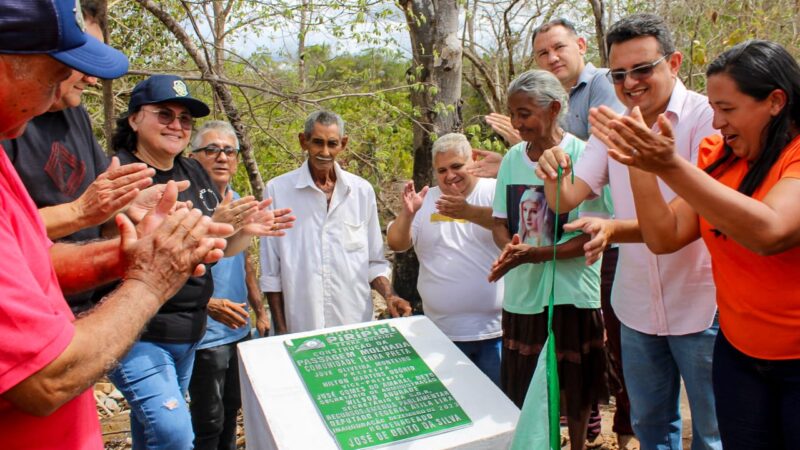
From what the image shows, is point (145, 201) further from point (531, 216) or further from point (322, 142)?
point (531, 216)

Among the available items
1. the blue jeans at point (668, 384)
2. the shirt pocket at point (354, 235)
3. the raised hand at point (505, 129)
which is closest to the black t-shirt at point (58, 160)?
the shirt pocket at point (354, 235)

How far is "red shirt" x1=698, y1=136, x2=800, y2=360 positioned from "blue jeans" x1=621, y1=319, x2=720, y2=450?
14.2 inches

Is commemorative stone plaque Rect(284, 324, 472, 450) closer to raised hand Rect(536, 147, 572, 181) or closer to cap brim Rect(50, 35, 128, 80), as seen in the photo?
raised hand Rect(536, 147, 572, 181)

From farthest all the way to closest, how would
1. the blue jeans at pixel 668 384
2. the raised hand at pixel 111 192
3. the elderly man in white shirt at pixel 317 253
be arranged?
the elderly man in white shirt at pixel 317 253, the blue jeans at pixel 668 384, the raised hand at pixel 111 192

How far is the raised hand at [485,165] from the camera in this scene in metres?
3.39

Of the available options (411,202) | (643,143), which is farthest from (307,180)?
(643,143)

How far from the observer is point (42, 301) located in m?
1.23

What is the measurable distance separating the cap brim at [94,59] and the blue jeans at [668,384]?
2291 mm

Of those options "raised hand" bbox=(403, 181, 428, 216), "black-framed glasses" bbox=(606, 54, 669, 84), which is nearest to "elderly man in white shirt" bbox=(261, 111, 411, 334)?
"raised hand" bbox=(403, 181, 428, 216)

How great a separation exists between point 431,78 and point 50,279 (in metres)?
3.49

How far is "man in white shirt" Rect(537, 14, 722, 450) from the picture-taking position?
2.36m

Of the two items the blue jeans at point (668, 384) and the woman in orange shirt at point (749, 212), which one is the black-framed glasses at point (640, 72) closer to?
the woman in orange shirt at point (749, 212)

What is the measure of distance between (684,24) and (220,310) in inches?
274

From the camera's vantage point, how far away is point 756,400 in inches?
75.8
